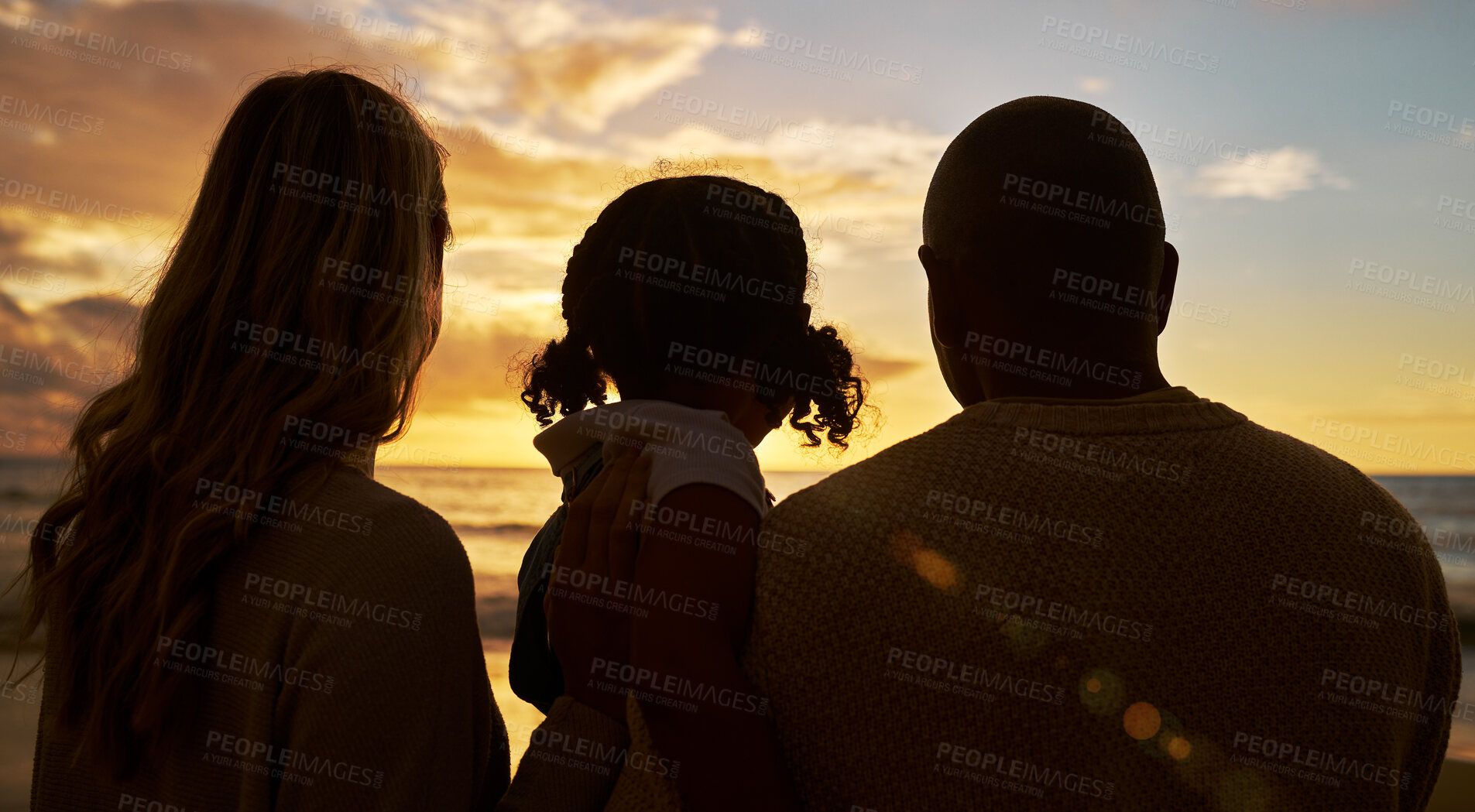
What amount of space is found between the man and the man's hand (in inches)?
13.4

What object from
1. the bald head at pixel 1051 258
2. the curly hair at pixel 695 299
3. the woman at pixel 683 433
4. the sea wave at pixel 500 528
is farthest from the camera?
the sea wave at pixel 500 528

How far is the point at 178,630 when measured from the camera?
1524 mm

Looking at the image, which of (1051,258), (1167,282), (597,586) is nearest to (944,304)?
(1051,258)

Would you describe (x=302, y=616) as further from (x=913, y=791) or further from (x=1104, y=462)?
(x=1104, y=462)

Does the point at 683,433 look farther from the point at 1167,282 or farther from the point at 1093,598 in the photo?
the point at 1167,282

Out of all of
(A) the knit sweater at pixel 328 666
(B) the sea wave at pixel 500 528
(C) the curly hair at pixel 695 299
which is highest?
(C) the curly hair at pixel 695 299

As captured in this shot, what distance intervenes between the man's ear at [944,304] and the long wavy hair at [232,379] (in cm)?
110

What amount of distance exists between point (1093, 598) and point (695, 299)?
1.15 metres

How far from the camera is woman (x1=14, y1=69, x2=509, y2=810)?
153cm

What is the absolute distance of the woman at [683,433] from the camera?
164 centimetres

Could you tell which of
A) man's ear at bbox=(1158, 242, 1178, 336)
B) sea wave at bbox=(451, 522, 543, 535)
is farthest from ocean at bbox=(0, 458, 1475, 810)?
man's ear at bbox=(1158, 242, 1178, 336)

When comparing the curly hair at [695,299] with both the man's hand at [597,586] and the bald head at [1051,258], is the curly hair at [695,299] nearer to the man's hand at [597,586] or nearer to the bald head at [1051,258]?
the man's hand at [597,586]

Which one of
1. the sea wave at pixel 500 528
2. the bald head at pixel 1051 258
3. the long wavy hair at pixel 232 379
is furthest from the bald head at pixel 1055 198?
the sea wave at pixel 500 528

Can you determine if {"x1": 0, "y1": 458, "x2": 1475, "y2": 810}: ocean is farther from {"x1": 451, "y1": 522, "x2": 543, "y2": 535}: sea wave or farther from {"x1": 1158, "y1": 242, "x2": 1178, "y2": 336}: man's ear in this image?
{"x1": 1158, "y1": 242, "x2": 1178, "y2": 336}: man's ear
